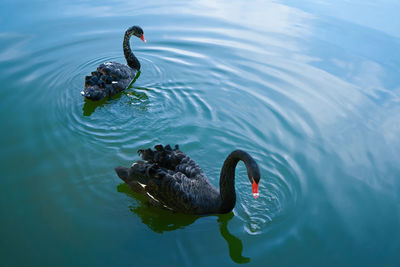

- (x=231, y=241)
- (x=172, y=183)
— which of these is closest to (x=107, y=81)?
(x=172, y=183)

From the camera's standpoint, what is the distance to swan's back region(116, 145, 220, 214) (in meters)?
3.60

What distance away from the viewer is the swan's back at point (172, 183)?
3602 millimetres

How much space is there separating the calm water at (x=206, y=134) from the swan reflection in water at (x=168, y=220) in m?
0.02

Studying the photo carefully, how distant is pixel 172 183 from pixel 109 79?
276cm

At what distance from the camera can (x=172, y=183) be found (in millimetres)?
3600

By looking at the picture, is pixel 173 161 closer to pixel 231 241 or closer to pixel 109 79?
pixel 231 241

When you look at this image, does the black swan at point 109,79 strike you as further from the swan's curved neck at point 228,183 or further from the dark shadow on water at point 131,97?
the swan's curved neck at point 228,183

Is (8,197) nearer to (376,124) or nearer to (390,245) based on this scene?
(390,245)

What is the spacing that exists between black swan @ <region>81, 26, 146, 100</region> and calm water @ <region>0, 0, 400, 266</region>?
0.59ft

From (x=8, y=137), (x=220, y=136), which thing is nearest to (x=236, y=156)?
(x=220, y=136)

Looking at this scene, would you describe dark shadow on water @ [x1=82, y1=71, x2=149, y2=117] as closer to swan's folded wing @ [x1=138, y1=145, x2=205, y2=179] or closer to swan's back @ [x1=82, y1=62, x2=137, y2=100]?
swan's back @ [x1=82, y1=62, x2=137, y2=100]

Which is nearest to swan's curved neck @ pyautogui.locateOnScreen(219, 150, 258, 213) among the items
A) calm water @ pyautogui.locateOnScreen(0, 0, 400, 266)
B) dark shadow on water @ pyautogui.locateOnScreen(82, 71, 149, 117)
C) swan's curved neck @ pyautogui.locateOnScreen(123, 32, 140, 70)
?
calm water @ pyautogui.locateOnScreen(0, 0, 400, 266)

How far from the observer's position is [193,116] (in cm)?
537

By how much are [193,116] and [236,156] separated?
210 cm
